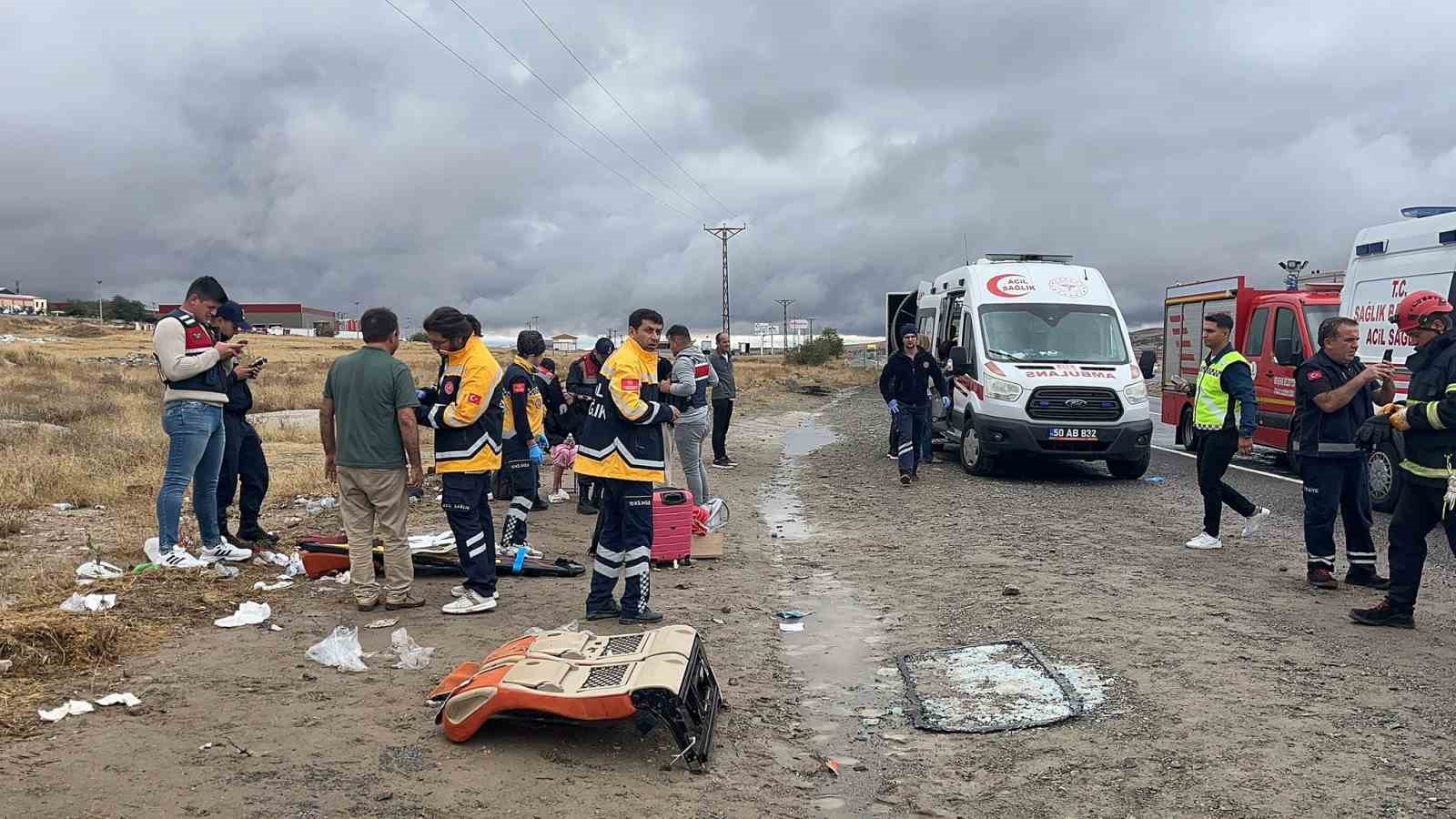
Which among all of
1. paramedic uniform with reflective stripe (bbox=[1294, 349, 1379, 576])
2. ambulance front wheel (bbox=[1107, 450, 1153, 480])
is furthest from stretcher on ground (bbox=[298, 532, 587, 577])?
ambulance front wheel (bbox=[1107, 450, 1153, 480])

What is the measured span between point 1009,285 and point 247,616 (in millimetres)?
10732

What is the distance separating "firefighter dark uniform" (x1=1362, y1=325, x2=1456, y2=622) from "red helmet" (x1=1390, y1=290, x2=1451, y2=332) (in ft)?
0.47

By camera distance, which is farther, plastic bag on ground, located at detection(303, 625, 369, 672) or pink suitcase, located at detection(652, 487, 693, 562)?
pink suitcase, located at detection(652, 487, 693, 562)

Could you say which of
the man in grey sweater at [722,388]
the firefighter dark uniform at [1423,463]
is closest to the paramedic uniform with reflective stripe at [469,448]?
the firefighter dark uniform at [1423,463]

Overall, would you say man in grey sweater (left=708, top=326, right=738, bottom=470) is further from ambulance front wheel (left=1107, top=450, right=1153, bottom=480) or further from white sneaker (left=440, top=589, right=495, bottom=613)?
white sneaker (left=440, top=589, right=495, bottom=613)

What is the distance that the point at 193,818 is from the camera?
3537 millimetres

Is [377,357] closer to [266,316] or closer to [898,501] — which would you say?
[898,501]

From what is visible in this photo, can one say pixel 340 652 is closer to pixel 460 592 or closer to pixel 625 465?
pixel 460 592

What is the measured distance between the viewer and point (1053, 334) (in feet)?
44.9

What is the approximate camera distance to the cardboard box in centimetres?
845

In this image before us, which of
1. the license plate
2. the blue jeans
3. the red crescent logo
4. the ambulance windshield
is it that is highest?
the red crescent logo

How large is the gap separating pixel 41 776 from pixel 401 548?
277 centimetres

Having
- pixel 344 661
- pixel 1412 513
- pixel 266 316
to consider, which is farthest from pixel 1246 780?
pixel 266 316

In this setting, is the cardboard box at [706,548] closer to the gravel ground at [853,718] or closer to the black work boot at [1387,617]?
the gravel ground at [853,718]
